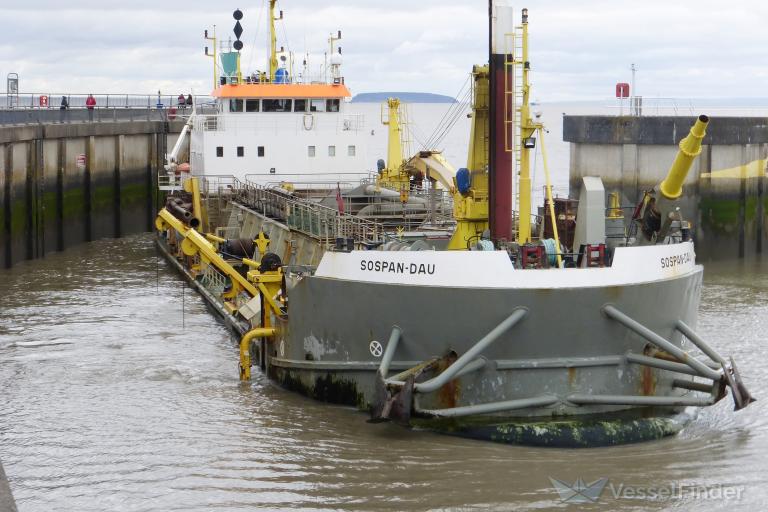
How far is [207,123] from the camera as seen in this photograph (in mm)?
28000

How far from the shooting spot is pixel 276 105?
92.1ft

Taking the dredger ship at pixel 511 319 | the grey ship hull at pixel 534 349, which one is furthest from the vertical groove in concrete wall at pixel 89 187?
the grey ship hull at pixel 534 349

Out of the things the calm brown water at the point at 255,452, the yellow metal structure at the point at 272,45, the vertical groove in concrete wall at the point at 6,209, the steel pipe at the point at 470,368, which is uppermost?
the yellow metal structure at the point at 272,45

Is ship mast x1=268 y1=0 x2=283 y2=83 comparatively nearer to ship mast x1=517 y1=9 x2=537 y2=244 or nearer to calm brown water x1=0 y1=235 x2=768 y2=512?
calm brown water x1=0 y1=235 x2=768 y2=512

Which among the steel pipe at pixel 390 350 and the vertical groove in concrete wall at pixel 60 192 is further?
the vertical groove in concrete wall at pixel 60 192

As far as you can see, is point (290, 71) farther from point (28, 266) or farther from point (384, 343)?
point (384, 343)

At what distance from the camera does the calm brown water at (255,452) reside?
1191 centimetres

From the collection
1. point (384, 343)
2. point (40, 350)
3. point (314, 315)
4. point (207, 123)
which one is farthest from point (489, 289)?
point (207, 123)

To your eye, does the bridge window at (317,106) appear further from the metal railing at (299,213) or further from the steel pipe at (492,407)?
the steel pipe at (492,407)

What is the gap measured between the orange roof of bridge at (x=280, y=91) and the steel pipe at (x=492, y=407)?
16.3 metres

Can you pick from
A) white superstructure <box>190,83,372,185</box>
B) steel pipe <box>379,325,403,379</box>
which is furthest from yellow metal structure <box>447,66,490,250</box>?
white superstructure <box>190,83,372,185</box>

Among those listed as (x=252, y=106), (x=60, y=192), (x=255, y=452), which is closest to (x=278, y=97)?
(x=252, y=106)

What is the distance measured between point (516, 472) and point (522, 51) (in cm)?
560

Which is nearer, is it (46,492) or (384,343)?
(46,492)
